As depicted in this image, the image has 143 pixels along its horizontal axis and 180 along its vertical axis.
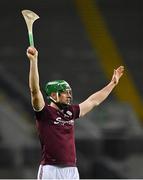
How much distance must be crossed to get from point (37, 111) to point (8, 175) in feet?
14.5

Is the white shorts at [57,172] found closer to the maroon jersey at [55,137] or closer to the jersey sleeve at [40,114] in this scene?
the maroon jersey at [55,137]

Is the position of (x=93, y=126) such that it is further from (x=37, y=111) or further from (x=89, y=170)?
(x=37, y=111)

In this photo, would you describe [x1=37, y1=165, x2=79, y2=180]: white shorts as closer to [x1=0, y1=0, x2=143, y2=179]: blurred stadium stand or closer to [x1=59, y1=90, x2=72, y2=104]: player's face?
[x1=59, y1=90, x2=72, y2=104]: player's face

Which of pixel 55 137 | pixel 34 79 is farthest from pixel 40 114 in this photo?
pixel 34 79

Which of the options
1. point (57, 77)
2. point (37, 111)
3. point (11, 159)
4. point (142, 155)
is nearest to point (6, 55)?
point (57, 77)

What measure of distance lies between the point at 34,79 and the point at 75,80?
5126mm

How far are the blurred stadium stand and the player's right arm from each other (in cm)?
438

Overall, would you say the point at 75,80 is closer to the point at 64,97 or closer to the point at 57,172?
the point at 64,97

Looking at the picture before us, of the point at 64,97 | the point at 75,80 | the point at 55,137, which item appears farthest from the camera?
the point at 75,80

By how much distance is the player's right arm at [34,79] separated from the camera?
532 cm

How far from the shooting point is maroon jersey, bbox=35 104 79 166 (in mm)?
5645

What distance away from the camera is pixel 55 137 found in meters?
5.65

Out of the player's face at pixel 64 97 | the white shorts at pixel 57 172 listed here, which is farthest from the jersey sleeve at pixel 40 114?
the white shorts at pixel 57 172

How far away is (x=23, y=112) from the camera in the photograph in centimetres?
1040
